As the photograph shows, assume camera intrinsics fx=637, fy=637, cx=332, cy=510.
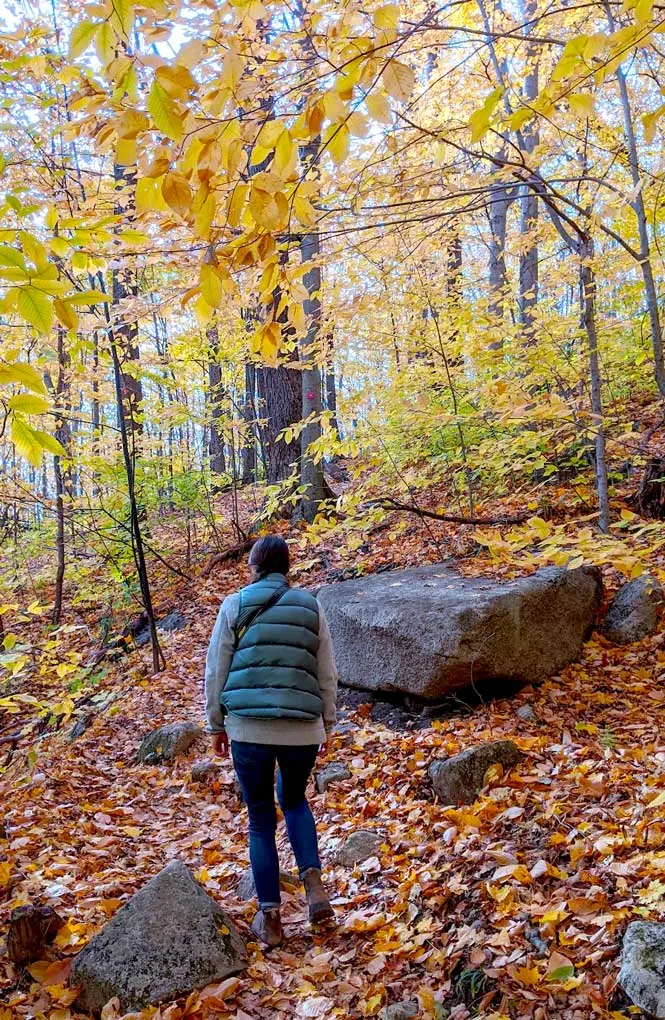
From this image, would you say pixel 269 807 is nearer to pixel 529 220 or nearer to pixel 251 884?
pixel 251 884

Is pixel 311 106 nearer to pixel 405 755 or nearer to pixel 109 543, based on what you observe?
pixel 405 755

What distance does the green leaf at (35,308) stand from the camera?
180 centimetres

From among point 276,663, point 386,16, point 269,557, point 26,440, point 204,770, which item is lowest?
point 204,770

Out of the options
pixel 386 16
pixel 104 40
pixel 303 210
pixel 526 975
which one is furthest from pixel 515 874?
pixel 104 40

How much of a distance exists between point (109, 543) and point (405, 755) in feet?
23.9

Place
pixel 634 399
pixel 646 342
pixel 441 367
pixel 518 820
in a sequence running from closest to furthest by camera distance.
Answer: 1. pixel 518 820
2. pixel 441 367
3. pixel 646 342
4. pixel 634 399

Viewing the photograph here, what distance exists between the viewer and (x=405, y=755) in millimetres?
4762

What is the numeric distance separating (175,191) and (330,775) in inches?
169

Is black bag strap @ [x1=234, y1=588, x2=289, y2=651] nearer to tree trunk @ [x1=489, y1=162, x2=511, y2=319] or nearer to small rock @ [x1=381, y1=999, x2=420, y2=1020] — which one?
small rock @ [x1=381, y1=999, x2=420, y2=1020]

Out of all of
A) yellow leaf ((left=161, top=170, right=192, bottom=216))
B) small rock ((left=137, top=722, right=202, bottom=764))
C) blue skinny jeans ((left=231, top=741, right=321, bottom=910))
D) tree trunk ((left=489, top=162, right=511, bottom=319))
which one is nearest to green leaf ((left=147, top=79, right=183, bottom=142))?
yellow leaf ((left=161, top=170, right=192, bottom=216))

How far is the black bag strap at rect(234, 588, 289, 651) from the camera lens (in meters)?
3.41

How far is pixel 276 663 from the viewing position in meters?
3.33

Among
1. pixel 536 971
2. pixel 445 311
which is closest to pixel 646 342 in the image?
pixel 445 311

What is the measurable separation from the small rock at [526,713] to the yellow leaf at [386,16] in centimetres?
436
